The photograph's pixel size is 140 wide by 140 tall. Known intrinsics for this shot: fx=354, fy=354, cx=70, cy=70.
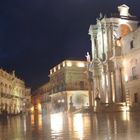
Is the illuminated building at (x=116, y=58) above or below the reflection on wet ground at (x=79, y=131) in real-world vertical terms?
above

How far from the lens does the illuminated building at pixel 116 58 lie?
49250 millimetres

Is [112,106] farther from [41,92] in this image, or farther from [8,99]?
[41,92]

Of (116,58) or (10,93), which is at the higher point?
(116,58)

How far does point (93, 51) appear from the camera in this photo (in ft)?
205

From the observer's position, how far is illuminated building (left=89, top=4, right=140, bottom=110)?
4925 centimetres

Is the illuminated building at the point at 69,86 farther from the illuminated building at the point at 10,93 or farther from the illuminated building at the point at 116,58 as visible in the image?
the illuminated building at the point at 116,58

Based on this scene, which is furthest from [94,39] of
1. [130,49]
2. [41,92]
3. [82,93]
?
[41,92]

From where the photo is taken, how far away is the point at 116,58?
52.3 metres

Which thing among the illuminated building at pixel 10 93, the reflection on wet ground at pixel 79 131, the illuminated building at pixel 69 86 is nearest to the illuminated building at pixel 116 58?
the illuminated building at pixel 69 86

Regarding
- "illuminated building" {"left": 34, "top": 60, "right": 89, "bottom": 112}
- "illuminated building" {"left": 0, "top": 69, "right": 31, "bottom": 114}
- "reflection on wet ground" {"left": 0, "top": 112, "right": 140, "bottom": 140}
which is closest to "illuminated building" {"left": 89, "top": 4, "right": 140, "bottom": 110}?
"illuminated building" {"left": 34, "top": 60, "right": 89, "bottom": 112}

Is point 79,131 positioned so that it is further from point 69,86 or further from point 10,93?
point 10,93

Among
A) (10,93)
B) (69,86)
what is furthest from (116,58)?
(10,93)

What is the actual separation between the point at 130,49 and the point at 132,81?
179 inches

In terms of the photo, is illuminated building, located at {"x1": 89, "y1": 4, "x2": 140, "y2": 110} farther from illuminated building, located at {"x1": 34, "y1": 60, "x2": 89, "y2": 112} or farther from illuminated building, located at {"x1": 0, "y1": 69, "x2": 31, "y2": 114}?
illuminated building, located at {"x1": 0, "y1": 69, "x2": 31, "y2": 114}
